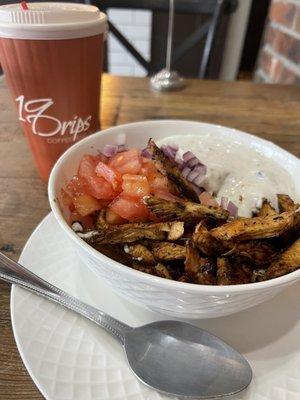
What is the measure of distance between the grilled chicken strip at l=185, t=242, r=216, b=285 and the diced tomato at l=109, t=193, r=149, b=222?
0.15 meters

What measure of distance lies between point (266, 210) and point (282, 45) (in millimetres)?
2354

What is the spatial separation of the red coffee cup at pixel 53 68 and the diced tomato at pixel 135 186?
341 millimetres

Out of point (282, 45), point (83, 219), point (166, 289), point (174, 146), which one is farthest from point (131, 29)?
point (166, 289)

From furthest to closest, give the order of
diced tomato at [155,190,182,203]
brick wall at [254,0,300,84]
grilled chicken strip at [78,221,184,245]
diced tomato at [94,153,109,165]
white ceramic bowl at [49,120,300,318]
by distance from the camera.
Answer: brick wall at [254,0,300,84], diced tomato at [94,153,109,165], diced tomato at [155,190,182,203], grilled chicken strip at [78,221,184,245], white ceramic bowl at [49,120,300,318]

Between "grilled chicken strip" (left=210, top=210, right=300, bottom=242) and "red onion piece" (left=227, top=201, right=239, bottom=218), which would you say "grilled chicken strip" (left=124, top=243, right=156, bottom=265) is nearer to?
"grilled chicken strip" (left=210, top=210, right=300, bottom=242)

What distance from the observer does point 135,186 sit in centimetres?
76

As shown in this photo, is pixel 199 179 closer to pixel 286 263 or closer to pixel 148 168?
pixel 148 168

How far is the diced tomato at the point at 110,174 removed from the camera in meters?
0.79

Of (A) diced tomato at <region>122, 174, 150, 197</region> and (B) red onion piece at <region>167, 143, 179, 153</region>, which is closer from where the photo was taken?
(A) diced tomato at <region>122, 174, 150, 197</region>

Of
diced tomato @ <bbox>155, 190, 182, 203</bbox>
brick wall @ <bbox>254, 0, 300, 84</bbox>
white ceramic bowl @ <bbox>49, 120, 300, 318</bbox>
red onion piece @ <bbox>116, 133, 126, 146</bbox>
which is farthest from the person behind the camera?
brick wall @ <bbox>254, 0, 300, 84</bbox>

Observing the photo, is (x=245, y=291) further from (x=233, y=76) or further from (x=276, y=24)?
(x=233, y=76)

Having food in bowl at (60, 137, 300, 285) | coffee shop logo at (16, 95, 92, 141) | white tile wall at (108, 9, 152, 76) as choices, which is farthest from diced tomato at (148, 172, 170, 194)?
white tile wall at (108, 9, 152, 76)

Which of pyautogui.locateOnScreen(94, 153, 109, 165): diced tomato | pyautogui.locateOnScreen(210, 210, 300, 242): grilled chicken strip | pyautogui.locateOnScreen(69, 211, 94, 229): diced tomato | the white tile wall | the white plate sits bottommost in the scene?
the white tile wall

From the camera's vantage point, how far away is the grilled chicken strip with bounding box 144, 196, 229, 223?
69 centimetres
